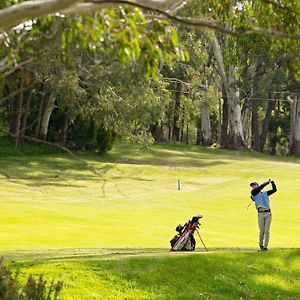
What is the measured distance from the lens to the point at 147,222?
27062mm

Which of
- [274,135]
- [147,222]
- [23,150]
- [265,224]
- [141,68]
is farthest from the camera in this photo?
[274,135]

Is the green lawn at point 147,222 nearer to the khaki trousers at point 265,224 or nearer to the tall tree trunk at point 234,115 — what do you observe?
the khaki trousers at point 265,224

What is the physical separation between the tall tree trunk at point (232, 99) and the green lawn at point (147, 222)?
275 cm

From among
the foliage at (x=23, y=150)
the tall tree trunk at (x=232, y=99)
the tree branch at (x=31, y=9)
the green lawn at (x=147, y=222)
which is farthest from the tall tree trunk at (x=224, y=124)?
the tree branch at (x=31, y=9)

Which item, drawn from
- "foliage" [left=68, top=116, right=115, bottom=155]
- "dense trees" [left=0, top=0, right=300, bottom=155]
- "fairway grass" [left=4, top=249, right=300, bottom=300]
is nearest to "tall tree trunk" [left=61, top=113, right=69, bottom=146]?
"dense trees" [left=0, top=0, right=300, bottom=155]

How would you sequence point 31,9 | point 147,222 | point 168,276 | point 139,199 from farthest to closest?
point 139,199 → point 147,222 → point 168,276 → point 31,9

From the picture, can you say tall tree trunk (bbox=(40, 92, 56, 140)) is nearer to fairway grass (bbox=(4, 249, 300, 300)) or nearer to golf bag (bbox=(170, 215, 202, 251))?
golf bag (bbox=(170, 215, 202, 251))

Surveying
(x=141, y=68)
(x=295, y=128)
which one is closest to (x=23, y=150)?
(x=295, y=128)

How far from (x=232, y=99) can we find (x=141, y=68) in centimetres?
5219

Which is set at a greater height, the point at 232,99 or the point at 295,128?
the point at 232,99

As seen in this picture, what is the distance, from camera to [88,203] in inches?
1324

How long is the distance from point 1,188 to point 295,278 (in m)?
24.6

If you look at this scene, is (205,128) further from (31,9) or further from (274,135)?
(31,9)

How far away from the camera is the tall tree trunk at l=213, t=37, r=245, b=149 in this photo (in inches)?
2447
